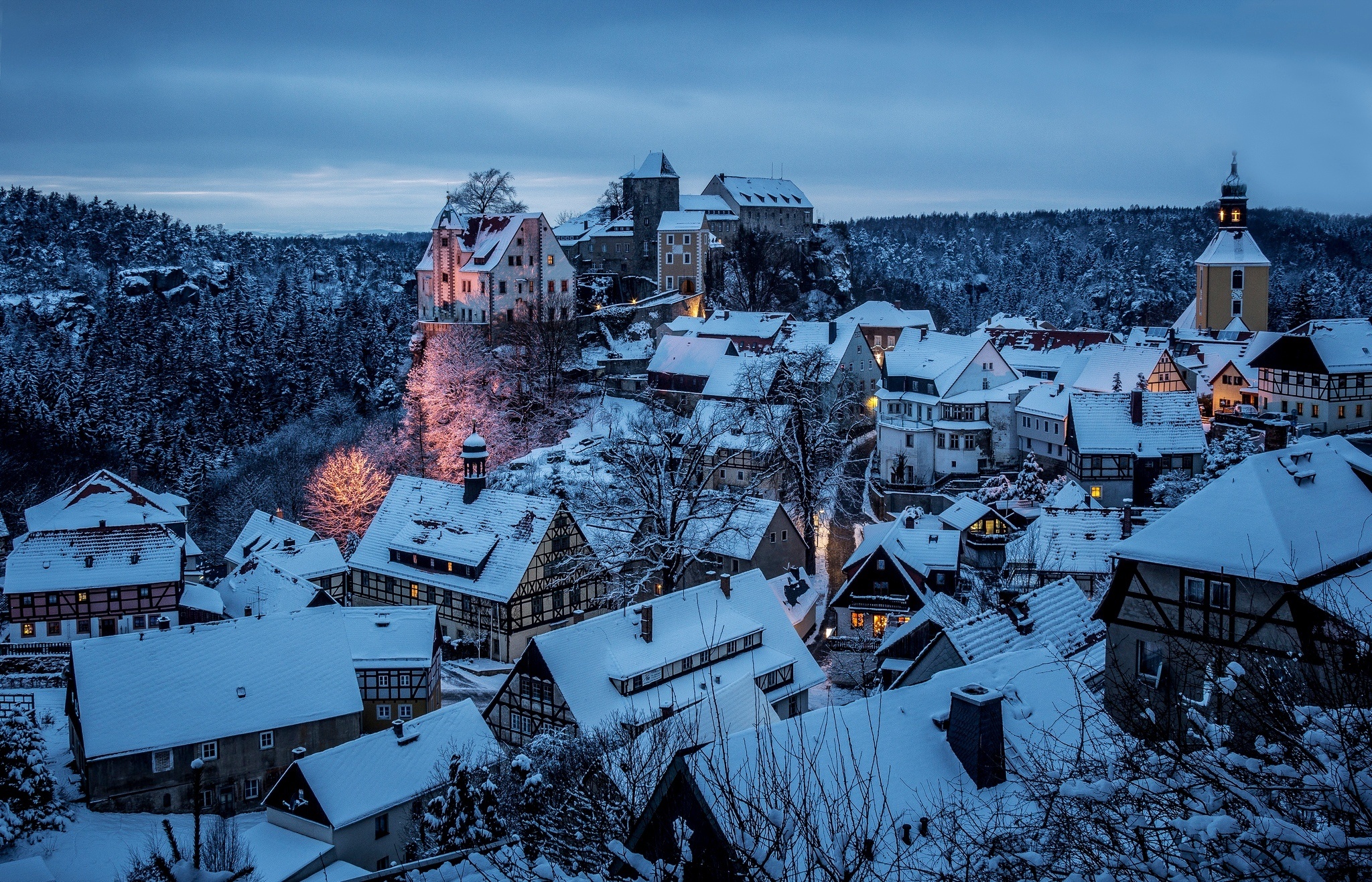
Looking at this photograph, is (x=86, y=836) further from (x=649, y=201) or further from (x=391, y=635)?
(x=649, y=201)

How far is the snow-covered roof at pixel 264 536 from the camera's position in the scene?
43312 mm

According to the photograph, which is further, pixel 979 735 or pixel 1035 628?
pixel 1035 628

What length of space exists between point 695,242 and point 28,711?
56.4m

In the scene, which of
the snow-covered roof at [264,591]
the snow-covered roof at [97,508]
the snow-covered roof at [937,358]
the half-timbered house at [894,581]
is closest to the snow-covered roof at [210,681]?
the snow-covered roof at [264,591]

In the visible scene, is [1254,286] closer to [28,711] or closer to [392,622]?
[392,622]

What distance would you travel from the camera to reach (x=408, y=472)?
183ft

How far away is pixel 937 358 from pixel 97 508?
115 feet

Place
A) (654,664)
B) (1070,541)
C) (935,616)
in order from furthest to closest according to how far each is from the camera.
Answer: (1070,541)
(935,616)
(654,664)

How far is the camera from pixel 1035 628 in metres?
20.5

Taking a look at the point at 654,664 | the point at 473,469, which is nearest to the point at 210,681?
the point at 654,664

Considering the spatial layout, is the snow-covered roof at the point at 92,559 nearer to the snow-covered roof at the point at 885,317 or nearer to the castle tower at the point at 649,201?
the snow-covered roof at the point at 885,317

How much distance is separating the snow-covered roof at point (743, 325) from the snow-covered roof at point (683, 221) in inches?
452

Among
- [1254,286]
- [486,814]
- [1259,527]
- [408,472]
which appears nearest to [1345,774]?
[1259,527]

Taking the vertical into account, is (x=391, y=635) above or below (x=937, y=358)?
below
